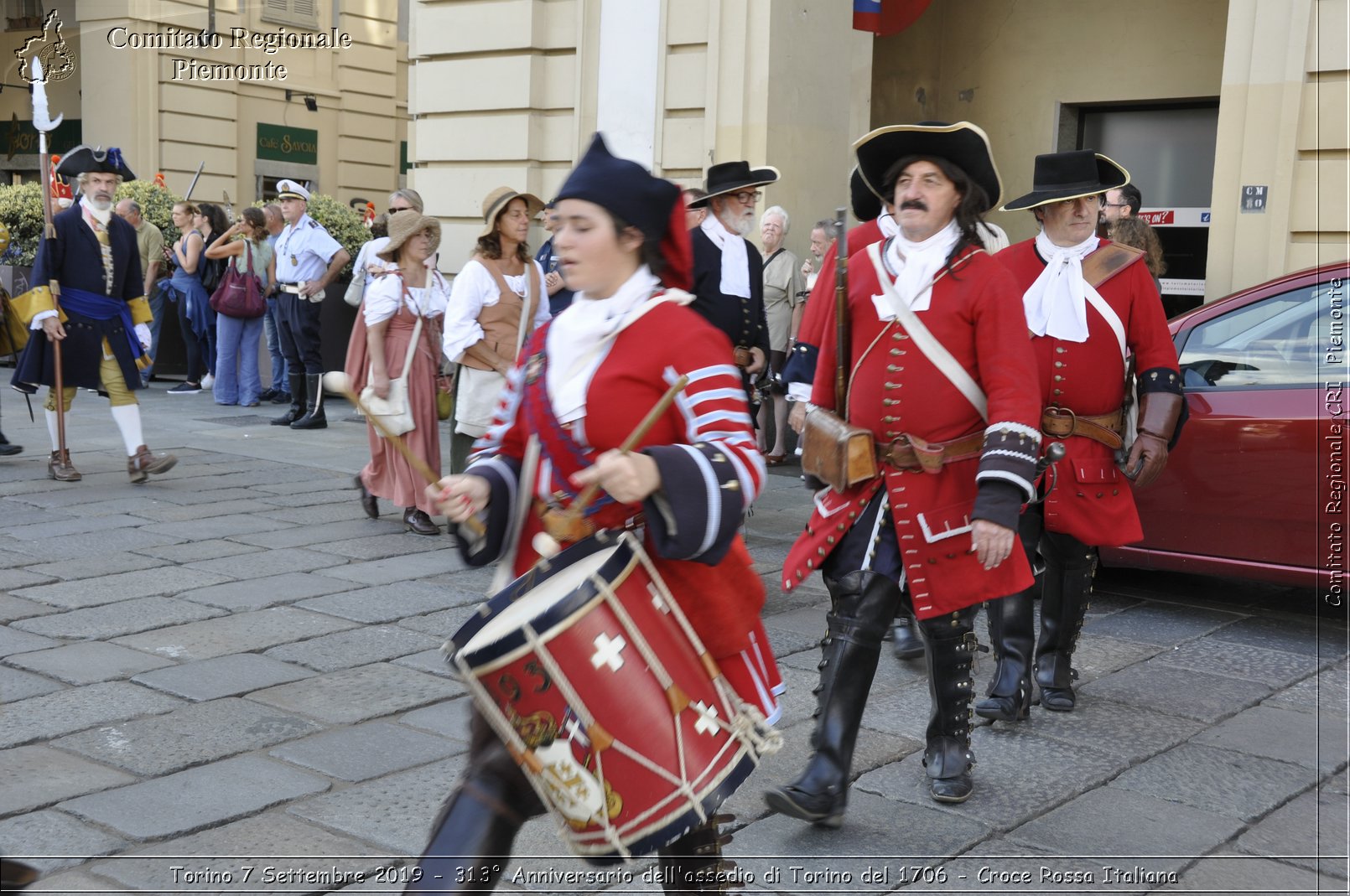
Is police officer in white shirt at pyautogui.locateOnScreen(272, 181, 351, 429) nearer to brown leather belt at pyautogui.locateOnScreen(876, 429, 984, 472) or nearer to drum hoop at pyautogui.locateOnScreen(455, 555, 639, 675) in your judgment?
brown leather belt at pyautogui.locateOnScreen(876, 429, 984, 472)

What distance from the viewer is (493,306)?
6793 mm

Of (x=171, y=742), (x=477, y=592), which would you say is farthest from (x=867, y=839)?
(x=477, y=592)

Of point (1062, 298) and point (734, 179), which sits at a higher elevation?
point (734, 179)

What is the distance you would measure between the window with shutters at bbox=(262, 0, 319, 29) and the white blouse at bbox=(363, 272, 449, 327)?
17122mm

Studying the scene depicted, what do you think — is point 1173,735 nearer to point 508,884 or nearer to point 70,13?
point 508,884

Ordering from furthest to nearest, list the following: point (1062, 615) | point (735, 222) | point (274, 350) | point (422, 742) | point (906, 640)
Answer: point (274, 350) → point (735, 222) → point (906, 640) → point (1062, 615) → point (422, 742)

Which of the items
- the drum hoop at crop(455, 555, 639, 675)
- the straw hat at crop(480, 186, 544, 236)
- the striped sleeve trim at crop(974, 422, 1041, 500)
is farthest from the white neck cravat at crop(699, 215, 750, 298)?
the drum hoop at crop(455, 555, 639, 675)

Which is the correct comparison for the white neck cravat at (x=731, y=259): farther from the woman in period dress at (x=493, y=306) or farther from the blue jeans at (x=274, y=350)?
the blue jeans at (x=274, y=350)

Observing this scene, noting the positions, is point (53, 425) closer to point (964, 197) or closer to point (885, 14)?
point (885, 14)

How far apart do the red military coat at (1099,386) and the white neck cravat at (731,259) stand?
2069 millimetres

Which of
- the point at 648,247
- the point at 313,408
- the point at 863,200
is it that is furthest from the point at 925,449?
the point at 313,408

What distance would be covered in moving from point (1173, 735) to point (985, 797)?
92cm

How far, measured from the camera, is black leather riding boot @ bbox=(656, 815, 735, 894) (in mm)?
2533

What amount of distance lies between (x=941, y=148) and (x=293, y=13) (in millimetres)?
21874
